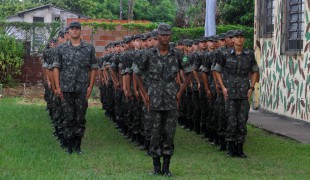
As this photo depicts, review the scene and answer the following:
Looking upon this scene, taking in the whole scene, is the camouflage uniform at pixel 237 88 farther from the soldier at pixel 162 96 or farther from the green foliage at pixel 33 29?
the green foliage at pixel 33 29

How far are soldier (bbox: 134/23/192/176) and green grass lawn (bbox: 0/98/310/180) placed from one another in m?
0.38

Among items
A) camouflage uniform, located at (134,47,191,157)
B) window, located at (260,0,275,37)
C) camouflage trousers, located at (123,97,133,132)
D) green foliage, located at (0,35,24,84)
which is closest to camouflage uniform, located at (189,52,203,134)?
camouflage trousers, located at (123,97,133,132)

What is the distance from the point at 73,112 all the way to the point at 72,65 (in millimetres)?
785

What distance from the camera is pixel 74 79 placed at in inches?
497

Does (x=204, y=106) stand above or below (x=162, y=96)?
below

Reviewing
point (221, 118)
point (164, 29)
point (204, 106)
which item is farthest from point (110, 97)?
point (164, 29)

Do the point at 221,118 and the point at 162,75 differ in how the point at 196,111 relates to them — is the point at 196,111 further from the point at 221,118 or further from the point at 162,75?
the point at 162,75

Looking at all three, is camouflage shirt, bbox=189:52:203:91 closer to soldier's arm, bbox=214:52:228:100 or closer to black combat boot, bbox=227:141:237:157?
soldier's arm, bbox=214:52:228:100

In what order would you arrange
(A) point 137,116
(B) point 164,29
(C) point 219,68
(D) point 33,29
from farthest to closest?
1. (D) point 33,29
2. (A) point 137,116
3. (C) point 219,68
4. (B) point 164,29

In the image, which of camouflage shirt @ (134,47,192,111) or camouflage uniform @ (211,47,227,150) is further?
camouflage uniform @ (211,47,227,150)

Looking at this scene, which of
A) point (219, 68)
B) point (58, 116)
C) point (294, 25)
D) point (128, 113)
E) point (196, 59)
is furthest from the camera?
point (294, 25)

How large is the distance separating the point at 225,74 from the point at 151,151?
108 inches

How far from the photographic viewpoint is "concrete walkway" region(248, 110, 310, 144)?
634 inches

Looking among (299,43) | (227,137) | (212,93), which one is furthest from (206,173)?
(299,43)
